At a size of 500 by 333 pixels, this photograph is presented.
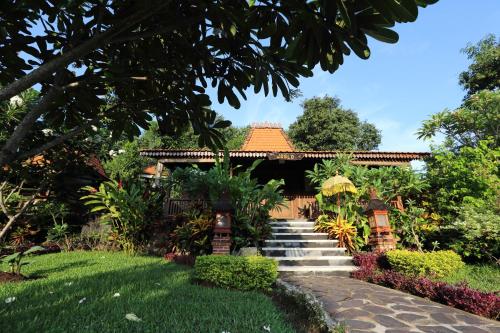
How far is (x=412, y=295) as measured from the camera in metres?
5.07

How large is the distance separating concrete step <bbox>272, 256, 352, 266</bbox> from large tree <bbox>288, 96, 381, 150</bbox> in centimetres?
1726

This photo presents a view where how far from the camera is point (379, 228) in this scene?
7848 millimetres

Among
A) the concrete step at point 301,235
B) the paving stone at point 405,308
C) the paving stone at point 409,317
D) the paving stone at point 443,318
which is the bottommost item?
the paving stone at point 443,318

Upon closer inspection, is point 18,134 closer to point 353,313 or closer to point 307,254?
point 353,313

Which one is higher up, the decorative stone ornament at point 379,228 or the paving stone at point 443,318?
the decorative stone ornament at point 379,228

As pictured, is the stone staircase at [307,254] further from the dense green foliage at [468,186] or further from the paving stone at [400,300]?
the dense green foliage at [468,186]

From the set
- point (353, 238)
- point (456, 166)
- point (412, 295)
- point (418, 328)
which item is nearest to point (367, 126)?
point (456, 166)

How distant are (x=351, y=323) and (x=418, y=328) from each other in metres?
0.76

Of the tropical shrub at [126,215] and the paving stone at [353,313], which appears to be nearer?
the paving stone at [353,313]

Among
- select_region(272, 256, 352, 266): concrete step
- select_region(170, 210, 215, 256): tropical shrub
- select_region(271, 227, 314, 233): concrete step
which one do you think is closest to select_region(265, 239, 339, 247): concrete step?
select_region(272, 256, 352, 266): concrete step

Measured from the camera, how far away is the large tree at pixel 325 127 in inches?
938

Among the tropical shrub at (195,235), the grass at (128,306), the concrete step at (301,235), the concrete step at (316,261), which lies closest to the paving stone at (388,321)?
the grass at (128,306)

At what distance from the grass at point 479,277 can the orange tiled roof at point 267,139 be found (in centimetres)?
1027

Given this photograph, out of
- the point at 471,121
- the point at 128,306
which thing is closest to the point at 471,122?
the point at 471,121
